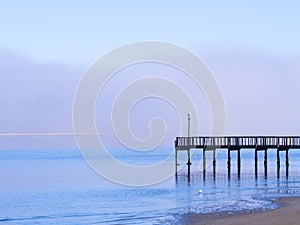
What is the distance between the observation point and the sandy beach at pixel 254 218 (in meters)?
21.9

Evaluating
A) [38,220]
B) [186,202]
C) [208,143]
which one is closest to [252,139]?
[208,143]

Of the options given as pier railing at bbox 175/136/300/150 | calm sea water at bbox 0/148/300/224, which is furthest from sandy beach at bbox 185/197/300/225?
pier railing at bbox 175/136/300/150

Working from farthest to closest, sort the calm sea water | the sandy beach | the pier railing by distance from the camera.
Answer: the pier railing, the calm sea water, the sandy beach

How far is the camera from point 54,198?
123 feet

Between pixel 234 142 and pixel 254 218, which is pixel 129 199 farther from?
pixel 234 142

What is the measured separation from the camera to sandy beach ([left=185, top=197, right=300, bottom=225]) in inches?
863

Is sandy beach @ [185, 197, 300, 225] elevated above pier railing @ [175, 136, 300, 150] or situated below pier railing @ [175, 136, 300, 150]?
below

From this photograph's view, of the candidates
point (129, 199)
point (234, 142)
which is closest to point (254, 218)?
point (129, 199)

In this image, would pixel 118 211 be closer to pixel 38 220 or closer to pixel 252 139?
pixel 38 220

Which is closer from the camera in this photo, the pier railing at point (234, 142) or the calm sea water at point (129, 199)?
the calm sea water at point (129, 199)

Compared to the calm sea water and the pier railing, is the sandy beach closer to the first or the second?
the calm sea water

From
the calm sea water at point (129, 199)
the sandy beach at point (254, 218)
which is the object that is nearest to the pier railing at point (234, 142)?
the calm sea water at point (129, 199)

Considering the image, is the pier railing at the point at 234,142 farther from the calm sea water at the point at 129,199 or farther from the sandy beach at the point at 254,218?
the sandy beach at the point at 254,218

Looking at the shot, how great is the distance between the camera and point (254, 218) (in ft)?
76.7
